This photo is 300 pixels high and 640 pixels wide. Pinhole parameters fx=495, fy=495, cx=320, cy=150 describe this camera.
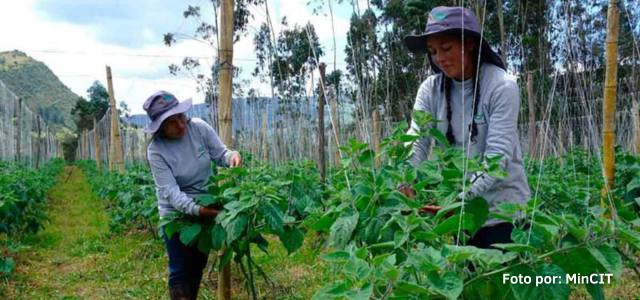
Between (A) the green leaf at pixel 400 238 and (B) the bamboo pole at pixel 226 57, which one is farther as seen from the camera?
(B) the bamboo pole at pixel 226 57

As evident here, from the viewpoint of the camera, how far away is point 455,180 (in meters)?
1.23

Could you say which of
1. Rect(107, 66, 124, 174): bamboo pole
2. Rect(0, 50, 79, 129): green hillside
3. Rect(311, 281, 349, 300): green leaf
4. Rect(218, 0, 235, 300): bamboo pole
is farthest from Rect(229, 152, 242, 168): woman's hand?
Rect(0, 50, 79, 129): green hillside

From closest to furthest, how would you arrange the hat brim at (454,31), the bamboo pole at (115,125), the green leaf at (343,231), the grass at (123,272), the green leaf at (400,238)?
1. the green leaf at (400,238)
2. the green leaf at (343,231)
3. the hat brim at (454,31)
4. the grass at (123,272)
5. the bamboo pole at (115,125)

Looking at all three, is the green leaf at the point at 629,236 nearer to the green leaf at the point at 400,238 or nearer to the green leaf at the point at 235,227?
the green leaf at the point at 400,238

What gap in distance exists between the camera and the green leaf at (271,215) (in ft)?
6.97

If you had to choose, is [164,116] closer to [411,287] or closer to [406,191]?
[406,191]

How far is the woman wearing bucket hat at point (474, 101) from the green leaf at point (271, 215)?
71 cm

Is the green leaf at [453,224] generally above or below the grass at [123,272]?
above

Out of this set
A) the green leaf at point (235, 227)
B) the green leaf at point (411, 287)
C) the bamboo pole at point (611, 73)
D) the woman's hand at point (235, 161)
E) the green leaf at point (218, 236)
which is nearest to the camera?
the green leaf at point (411, 287)

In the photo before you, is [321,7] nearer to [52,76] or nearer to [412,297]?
[412,297]

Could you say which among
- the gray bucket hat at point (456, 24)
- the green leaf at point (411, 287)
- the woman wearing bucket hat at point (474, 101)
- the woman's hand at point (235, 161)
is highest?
the gray bucket hat at point (456, 24)

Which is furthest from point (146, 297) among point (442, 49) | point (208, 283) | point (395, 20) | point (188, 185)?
point (395, 20)

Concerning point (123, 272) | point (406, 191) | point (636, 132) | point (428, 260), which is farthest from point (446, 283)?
point (636, 132)

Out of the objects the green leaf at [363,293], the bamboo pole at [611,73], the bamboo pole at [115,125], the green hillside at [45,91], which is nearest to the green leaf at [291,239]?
the green leaf at [363,293]
